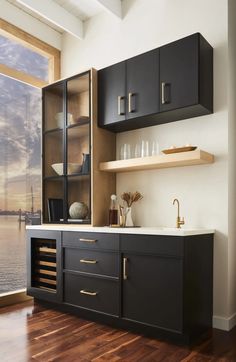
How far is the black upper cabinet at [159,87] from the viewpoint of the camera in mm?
2777

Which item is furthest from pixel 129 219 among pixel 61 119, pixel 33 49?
pixel 33 49

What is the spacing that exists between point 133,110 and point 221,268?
1.55 meters

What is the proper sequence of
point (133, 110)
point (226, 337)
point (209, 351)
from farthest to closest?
point (133, 110) < point (226, 337) < point (209, 351)

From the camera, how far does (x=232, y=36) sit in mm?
2982

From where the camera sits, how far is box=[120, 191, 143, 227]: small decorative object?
3.25 meters

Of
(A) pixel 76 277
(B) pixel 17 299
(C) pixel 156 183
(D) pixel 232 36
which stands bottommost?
(B) pixel 17 299

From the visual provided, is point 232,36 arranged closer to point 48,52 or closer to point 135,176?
point 135,176

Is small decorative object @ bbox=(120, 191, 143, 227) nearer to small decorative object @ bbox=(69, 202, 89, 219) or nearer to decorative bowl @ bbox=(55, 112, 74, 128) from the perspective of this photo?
small decorative object @ bbox=(69, 202, 89, 219)

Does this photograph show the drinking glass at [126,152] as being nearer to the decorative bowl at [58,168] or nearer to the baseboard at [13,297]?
the decorative bowl at [58,168]

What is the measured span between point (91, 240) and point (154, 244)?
0.67 m

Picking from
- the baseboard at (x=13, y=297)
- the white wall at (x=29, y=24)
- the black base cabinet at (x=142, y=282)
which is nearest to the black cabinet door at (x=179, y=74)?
the black base cabinet at (x=142, y=282)

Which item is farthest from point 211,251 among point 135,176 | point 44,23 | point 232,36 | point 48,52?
point 44,23

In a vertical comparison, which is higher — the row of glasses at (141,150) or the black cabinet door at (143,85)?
the black cabinet door at (143,85)

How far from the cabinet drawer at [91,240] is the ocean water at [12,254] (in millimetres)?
743
